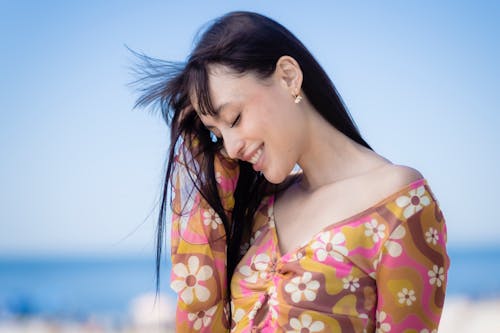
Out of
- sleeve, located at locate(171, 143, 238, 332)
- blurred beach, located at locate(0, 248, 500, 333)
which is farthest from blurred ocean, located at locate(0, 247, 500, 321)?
sleeve, located at locate(171, 143, 238, 332)

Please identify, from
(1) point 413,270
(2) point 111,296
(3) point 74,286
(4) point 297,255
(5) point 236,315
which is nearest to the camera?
(1) point 413,270

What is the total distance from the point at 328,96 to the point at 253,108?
0.19 metres

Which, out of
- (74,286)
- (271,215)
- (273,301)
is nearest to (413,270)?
(273,301)

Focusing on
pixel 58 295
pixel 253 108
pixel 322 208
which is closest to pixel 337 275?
pixel 322 208

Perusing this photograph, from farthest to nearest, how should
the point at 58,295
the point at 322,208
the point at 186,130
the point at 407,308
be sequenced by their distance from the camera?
the point at 58,295
the point at 186,130
the point at 322,208
the point at 407,308

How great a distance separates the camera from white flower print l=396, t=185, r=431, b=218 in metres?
1.34

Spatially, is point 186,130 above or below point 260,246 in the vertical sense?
above

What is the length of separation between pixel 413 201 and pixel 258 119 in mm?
321

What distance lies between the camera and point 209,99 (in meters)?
1.42

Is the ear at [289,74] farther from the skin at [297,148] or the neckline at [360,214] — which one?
the neckline at [360,214]

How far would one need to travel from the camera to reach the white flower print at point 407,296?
52.2 inches

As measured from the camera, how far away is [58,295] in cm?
1363

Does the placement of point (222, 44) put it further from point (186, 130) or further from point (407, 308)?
point (407, 308)

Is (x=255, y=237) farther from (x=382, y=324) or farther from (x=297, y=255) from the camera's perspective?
(x=382, y=324)
